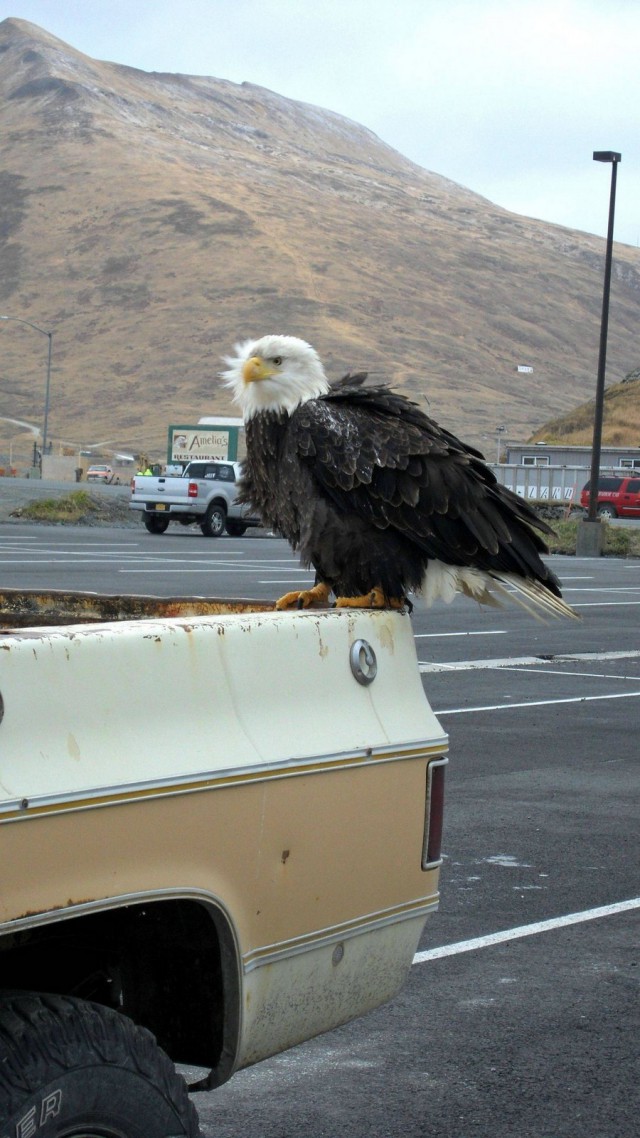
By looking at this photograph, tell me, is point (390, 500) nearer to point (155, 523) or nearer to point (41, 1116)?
point (41, 1116)

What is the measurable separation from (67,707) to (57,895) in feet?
1.06

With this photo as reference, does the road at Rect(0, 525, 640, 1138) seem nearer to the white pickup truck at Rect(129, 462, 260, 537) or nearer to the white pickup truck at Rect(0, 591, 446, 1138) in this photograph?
the white pickup truck at Rect(0, 591, 446, 1138)

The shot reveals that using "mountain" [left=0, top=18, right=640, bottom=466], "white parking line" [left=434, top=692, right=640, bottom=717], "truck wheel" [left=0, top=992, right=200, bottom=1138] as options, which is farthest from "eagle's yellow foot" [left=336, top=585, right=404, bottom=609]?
"mountain" [left=0, top=18, right=640, bottom=466]

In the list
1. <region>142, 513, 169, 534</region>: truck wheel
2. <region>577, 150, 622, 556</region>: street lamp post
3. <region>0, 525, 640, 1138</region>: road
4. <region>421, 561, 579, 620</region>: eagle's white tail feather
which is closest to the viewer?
<region>0, 525, 640, 1138</region>: road

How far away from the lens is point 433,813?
3557 mm

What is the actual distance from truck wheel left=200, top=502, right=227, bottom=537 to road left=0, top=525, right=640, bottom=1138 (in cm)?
2432

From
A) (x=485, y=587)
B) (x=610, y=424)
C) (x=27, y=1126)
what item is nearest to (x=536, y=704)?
(x=485, y=587)

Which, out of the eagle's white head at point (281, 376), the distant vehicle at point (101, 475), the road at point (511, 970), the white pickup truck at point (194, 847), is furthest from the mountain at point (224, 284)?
the white pickup truck at point (194, 847)

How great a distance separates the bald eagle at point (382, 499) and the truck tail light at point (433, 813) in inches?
50.8

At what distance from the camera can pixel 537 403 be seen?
134 m

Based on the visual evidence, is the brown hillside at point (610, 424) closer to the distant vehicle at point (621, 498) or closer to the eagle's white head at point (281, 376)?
the distant vehicle at point (621, 498)

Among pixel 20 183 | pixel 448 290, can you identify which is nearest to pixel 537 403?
pixel 448 290

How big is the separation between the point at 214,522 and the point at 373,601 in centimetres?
3271

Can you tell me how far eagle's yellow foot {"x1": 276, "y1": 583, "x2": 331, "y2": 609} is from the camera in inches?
184
